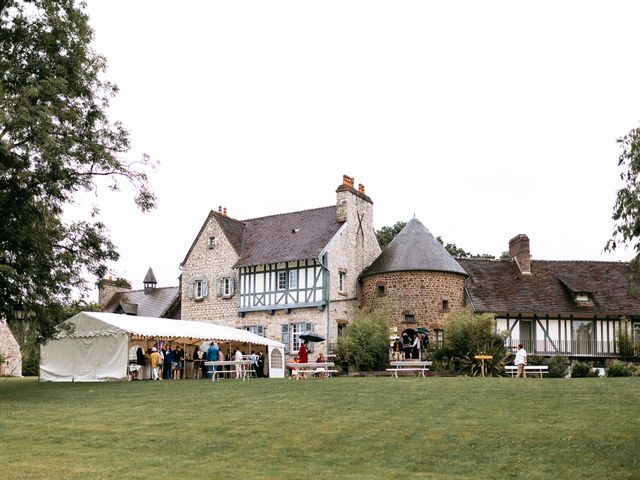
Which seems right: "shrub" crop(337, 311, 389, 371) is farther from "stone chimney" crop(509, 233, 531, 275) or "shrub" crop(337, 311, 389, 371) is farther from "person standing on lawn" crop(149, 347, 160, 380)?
"stone chimney" crop(509, 233, 531, 275)

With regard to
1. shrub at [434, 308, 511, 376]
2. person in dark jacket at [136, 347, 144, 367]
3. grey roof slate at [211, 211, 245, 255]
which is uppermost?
grey roof slate at [211, 211, 245, 255]

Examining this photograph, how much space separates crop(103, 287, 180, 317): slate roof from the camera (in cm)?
4616

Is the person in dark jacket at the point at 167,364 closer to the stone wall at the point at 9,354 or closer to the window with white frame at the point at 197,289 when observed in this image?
the window with white frame at the point at 197,289

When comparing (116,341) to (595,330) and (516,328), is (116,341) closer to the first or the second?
(516,328)

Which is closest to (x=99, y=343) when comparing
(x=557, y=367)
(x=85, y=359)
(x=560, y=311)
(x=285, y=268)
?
(x=85, y=359)

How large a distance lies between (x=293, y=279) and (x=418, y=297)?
5.61 metres

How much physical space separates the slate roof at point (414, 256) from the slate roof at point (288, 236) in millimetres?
2489

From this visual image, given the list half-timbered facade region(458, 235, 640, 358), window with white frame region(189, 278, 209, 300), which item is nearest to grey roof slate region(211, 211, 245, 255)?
window with white frame region(189, 278, 209, 300)

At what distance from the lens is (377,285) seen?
35.8m

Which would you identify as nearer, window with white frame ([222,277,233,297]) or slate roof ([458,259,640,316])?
slate roof ([458,259,640,316])

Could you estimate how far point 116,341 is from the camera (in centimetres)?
2661

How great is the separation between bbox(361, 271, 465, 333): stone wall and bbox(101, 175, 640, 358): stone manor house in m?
0.04

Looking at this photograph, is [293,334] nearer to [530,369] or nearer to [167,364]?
[167,364]

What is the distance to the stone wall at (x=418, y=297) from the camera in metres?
34.5
